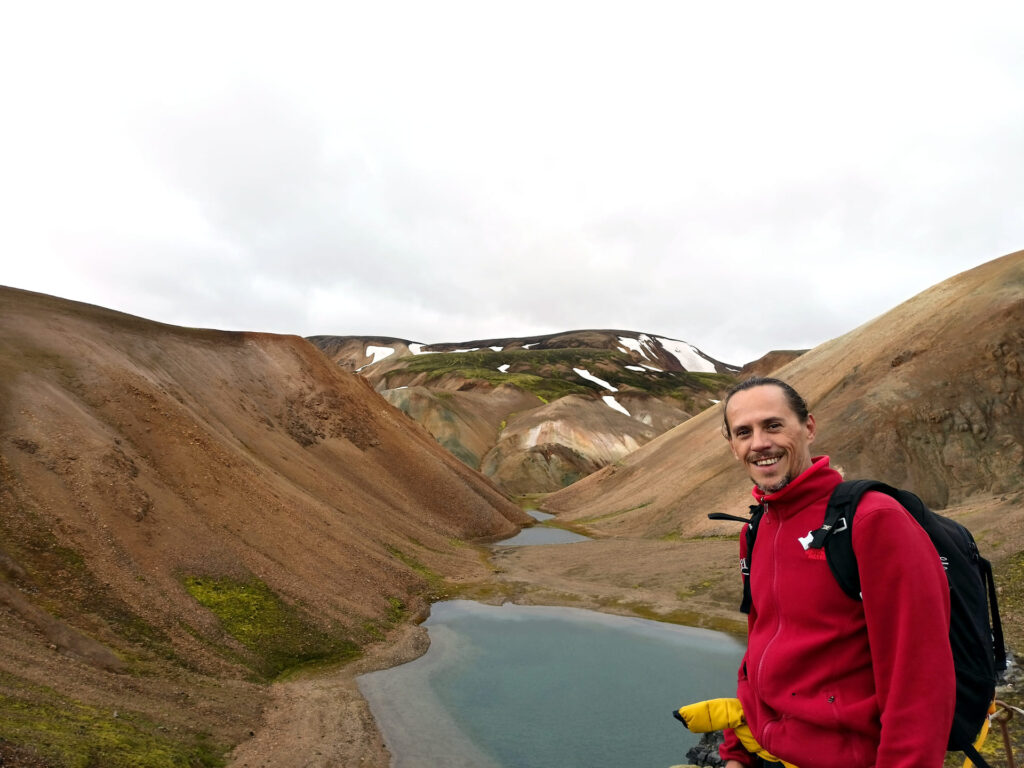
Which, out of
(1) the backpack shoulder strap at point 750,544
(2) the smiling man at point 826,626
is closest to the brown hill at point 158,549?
(1) the backpack shoulder strap at point 750,544

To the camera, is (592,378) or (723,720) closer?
(723,720)

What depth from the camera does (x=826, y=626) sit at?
3199mm

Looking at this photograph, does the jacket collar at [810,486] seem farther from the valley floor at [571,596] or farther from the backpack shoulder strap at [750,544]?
the valley floor at [571,596]

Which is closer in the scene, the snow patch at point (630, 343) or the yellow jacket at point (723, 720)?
the yellow jacket at point (723, 720)

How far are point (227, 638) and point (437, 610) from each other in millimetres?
8907

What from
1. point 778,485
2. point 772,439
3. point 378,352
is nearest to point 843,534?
point 778,485

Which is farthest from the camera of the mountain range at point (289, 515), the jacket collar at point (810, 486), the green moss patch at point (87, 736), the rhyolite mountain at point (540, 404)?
the rhyolite mountain at point (540, 404)

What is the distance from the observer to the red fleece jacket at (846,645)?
271 centimetres

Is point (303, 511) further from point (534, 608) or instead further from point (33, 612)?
point (33, 612)

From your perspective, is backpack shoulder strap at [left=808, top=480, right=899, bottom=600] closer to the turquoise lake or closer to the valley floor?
the valley floor

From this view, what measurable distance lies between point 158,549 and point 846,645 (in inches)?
781

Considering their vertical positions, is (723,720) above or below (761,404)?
below

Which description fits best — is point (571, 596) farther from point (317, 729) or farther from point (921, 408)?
point (921, 408)

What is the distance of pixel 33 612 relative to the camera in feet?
44.7
